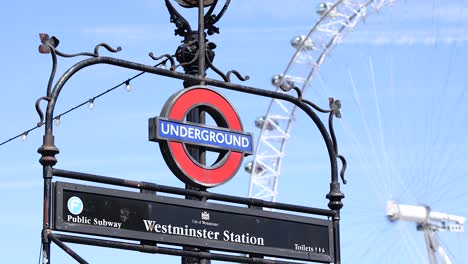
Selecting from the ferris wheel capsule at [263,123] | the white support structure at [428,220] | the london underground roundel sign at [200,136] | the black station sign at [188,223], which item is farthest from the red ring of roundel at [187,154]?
the ferris wheel capsule at [263,123]

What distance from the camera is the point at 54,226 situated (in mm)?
15742

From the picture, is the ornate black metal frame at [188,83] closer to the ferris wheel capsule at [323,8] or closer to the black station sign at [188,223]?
the black station sign at [188,223]

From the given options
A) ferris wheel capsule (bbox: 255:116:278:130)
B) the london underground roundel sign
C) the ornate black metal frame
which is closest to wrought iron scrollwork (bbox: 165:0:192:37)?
the ornate black metal frame

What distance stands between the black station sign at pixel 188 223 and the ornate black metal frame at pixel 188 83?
0.43ft

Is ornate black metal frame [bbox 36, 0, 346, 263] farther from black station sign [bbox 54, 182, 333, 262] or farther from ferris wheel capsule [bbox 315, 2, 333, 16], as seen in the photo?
ferris wheel capsule [bbox 315, 2, 333, 16]

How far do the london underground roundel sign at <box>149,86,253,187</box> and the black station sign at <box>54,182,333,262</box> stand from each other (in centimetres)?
57

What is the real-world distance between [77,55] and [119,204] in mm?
1900

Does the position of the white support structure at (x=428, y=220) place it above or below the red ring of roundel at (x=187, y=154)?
above

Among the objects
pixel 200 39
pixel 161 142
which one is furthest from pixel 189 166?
pixel 200 39

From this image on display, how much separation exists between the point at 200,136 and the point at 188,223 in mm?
1260

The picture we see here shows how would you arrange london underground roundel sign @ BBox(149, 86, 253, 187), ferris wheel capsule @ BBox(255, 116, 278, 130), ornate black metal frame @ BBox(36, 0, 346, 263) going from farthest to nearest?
ferris wheel capsule @ BBox(255, 116, 278, 130), london underground roundel sign @ BBox(149, 86, 253, 187), ornate black metal frame @ BBox(36, 0, 346, 263)

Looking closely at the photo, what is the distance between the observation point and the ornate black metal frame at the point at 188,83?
16.0 metres

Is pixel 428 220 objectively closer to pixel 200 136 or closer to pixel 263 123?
pixel 263 123

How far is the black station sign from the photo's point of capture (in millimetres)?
16031
